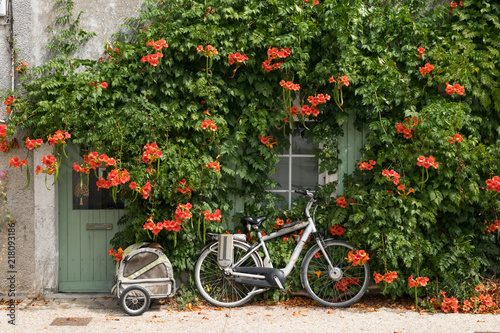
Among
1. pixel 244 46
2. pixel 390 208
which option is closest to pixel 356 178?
pixel 390 208

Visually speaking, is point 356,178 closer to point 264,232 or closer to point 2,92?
point 264,232

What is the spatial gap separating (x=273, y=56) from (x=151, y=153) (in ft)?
5.56

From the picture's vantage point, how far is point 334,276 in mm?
5250

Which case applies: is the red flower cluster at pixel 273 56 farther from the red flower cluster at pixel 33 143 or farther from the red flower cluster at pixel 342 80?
the red flower cluster at pixel 33 143

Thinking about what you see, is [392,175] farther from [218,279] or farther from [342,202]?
[218,279]

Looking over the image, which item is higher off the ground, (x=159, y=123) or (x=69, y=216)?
(x=159, y=123)

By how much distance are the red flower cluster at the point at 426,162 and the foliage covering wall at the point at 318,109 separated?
0.7 inches

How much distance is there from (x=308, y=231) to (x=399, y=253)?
999 millimetres

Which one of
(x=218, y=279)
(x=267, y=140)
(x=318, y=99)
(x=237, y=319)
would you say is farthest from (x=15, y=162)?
(x=318, y=99)

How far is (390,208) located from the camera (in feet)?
16.8

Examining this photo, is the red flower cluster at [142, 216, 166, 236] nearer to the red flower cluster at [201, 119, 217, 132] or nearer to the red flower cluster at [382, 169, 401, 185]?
the red flower cluster at [201, 119, 217, 132]

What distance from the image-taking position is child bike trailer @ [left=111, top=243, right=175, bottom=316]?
16.1 ft

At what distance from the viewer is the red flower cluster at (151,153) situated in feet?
16.1

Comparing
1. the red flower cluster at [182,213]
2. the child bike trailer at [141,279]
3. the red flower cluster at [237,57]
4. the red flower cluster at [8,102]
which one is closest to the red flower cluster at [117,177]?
the red flower cluster at [182,213]
